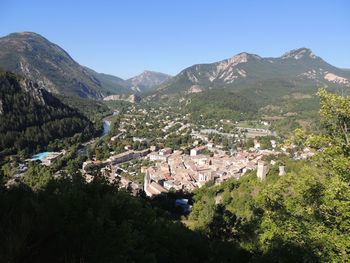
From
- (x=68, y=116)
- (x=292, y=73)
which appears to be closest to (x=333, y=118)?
(x=68, y=116)

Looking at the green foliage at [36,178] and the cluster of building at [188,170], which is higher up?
the green foliage at [36,178]

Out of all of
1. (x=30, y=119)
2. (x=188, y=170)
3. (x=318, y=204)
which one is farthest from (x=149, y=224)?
(x=30, y=119)

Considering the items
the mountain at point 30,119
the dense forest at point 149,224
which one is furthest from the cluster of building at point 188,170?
the dense forest at point 149,224

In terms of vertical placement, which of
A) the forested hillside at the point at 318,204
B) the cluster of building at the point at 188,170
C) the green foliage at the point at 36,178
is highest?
the forested hillside at the point at 318,204

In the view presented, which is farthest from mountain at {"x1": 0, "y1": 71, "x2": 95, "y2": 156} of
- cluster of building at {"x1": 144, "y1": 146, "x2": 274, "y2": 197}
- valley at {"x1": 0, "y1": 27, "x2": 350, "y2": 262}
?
cluster of building at {"x1": 144, "y1": 146, "x2": 274, "y2": 197}

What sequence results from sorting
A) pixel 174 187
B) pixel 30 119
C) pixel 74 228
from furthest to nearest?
pixel 30 119, pixel 174 187, pixel 74 228

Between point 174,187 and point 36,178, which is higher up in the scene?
point 36,178

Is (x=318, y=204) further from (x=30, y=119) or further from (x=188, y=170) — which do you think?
(x=30, y=119)

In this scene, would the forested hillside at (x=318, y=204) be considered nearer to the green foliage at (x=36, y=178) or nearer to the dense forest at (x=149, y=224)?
the dense forest at (x=149, y=224)

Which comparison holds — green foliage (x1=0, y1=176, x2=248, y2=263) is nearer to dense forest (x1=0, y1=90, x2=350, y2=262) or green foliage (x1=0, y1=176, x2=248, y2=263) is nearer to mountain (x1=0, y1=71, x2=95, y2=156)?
dense forest (x1=0, y1=90, x2=350, y2=262)
